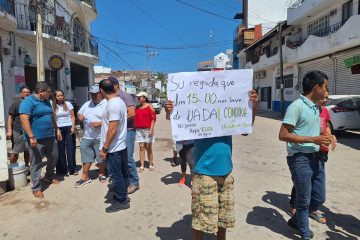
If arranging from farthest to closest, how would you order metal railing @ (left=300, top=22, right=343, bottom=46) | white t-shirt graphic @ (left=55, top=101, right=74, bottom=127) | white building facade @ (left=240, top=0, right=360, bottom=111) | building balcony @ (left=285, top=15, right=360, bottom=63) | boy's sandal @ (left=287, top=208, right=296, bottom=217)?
metal railing @ (left=300, top=22, right=343, bottom=46)
white building facade @ (left=240, top=0, right=360, bottom=111)
building balcony @ (left=285, top=15, right=360, bottom=63)
white t-shirt graphic @ (left=55, top=101, right=74, bottom=127)
boy's sandal @ (left=287, top=208, right=296, bottom=217)

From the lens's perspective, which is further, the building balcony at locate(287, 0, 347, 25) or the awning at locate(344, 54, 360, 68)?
the building balcony at locate(287, 0, 347, 25)

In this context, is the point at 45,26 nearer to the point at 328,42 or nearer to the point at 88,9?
the point at 88,9

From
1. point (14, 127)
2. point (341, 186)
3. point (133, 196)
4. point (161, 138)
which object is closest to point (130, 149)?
point (133, 196)

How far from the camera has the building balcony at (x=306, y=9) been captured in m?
19.2

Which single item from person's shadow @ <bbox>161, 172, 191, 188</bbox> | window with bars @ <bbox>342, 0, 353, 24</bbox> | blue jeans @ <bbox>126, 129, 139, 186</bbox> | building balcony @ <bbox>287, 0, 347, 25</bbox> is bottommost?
person's shadow @ <bbox>161, 172, 191, 188</bbox>

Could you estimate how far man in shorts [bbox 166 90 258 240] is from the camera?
304 cm

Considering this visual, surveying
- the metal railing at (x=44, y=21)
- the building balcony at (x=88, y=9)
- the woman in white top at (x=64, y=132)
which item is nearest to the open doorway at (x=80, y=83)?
the building balcony at (x=88, y=9)

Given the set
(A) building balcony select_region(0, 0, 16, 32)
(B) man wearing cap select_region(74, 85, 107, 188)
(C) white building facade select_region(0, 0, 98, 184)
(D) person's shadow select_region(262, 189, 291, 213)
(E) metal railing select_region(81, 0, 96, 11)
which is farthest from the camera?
(E) metal railing select_region(81, 0, 96, 11)

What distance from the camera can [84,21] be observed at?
76.5ft

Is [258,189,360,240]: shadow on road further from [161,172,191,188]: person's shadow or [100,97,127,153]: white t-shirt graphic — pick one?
[100,97,127,153]: white t-shirt graphic

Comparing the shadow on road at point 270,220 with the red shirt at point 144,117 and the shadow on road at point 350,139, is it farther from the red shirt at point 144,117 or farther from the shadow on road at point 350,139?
the shadow on road at point 350,139

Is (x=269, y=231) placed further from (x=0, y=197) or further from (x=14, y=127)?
(x=14, y=127)

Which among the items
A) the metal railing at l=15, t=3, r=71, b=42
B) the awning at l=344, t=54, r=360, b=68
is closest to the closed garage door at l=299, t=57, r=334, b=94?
the awning at l=344, t=54, r=360, b=68

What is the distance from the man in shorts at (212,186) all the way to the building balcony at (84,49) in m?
18.7
